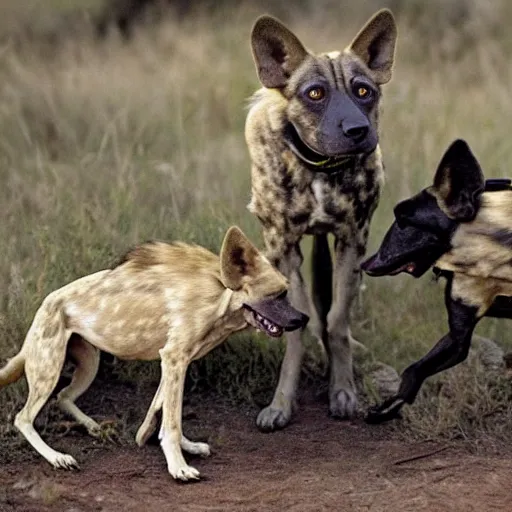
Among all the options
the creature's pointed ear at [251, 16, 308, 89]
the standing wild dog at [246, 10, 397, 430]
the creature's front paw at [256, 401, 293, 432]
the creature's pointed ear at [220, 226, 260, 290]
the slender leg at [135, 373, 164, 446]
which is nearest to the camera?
the creature's pointed ear at [220, 226, 260, 290]

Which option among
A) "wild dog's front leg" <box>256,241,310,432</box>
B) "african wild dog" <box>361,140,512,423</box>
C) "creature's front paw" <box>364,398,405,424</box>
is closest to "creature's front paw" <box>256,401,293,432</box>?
"wild dog's front leg" <box>256,241,310,432</box>

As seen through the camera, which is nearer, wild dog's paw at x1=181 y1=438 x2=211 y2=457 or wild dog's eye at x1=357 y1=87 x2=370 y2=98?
wild dog's paw at x1=181 y1=438 x2=211 y2=457

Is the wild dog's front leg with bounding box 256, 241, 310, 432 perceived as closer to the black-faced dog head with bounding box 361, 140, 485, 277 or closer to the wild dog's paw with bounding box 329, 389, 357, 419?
the wild dog's paw with bounding box 329, 389, 357, 419

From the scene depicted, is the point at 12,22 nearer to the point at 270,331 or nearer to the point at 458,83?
the point at 458,83

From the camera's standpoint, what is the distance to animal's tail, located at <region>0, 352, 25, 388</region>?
5.35 metres

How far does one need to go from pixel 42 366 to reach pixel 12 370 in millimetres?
289

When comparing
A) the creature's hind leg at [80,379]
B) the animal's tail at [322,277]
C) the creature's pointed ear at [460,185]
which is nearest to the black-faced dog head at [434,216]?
the creature's pointed ear at [460,185]

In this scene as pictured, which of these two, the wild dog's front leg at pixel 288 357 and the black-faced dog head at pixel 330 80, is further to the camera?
the wild dog's front leg at pixel 288 357

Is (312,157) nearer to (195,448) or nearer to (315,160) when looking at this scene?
(315,160)

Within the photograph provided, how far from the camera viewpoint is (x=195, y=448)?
527cm

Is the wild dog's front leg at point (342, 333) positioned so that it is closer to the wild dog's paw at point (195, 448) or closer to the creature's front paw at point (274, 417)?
the creature's front paw at point (274, 417)

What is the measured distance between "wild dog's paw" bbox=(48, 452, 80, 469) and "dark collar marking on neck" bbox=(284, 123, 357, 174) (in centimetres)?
161

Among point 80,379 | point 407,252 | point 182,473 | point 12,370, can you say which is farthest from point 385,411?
point 12,370

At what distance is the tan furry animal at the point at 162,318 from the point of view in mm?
4941
